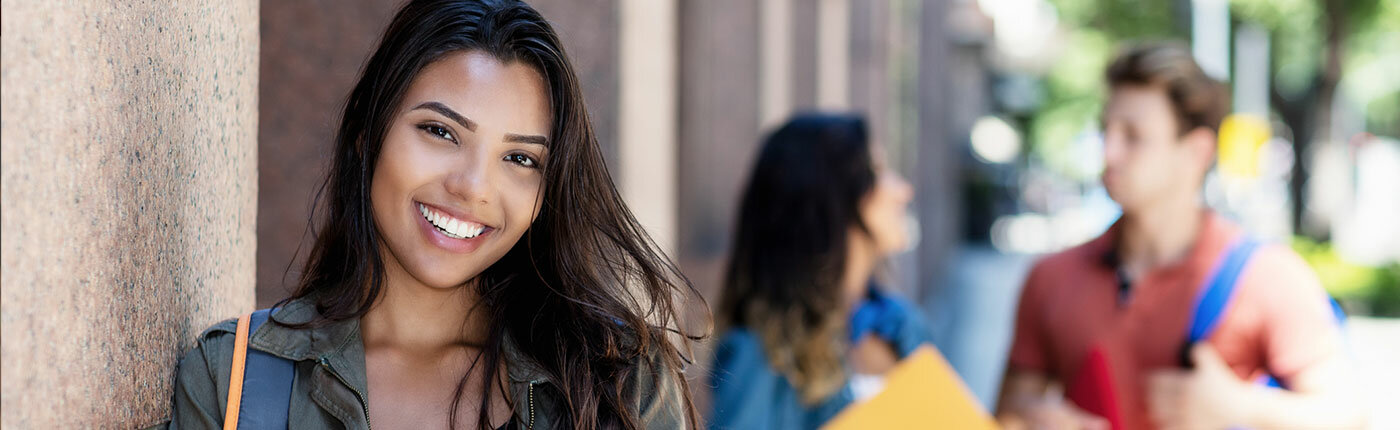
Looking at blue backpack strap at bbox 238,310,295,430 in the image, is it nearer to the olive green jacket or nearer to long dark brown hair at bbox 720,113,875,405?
the olive green jacket

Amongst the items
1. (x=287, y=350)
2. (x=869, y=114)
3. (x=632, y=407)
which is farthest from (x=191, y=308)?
(x=869, y=114)

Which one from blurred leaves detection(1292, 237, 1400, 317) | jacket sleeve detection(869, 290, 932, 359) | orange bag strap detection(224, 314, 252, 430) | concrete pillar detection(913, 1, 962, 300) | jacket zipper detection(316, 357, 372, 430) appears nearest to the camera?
orange bag strap detection(224, 314, 252, 430)

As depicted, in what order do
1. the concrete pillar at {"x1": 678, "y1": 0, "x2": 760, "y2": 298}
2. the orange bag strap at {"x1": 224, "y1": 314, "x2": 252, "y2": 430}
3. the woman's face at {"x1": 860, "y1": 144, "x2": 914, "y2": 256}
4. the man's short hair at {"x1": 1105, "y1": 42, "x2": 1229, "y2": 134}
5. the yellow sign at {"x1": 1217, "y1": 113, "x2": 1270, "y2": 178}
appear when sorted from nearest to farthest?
the orange bag strap at {"x1": 224, "y1": 314, "x2": 252, "y2": 430} < the man's short hair at {"x1": 1105, "y1": 42, "x2": 1229, "y2": 134} < the woman's face at {"x1": 860, "y1": 144, "x2": 914, "y2": 256} < the concrete pillar at {"x1": 678, "y1": 0, "x2": 760, "y2": 298} < the yellow sign at {"x1": 1217, "y1": 113, "x2": 1270, "y2": 178}

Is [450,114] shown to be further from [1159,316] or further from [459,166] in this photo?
[1159,316]

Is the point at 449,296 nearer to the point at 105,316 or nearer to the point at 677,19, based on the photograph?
the point at 105,316

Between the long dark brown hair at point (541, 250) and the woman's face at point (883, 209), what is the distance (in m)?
2.19

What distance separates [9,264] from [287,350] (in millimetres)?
501

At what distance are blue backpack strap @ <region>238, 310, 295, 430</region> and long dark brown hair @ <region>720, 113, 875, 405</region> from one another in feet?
7.51

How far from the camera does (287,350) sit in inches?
69.1

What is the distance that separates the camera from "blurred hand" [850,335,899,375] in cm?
431

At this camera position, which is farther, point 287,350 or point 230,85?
point 230,85

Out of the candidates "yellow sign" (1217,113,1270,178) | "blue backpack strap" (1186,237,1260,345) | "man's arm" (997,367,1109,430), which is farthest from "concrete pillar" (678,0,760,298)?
"yellow sign" (1217,113,1270,178)

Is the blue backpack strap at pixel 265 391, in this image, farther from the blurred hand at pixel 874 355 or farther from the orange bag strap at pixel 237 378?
the blurred hand at pixel 874 355

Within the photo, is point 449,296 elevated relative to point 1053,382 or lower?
elevated
